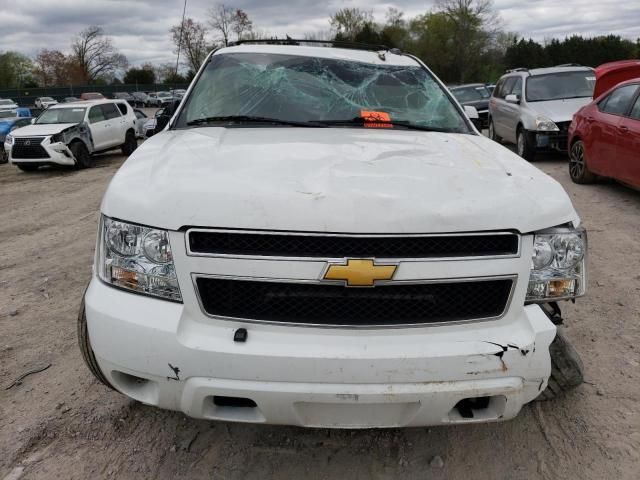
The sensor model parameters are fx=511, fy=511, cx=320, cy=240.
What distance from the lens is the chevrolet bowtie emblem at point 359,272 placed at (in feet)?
6.00

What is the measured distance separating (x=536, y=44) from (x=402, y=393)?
6455 cm

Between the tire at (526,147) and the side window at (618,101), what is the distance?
243cm

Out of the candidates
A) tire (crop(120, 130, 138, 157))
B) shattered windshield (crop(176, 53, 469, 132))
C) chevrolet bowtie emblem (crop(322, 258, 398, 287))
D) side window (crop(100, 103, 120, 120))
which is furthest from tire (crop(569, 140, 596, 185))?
tire (crop(120, 130, 138, 157))

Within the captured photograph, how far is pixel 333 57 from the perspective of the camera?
3.71m

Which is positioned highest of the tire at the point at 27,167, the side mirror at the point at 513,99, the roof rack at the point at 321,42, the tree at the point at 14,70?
the tree at the point at 14,70

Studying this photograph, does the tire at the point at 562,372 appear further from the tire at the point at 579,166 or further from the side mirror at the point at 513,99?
the side mirror at the point at 513,99

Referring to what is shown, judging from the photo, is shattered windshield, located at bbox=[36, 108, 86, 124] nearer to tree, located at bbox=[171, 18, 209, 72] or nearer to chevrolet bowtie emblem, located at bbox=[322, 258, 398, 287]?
tree, located at bbox=[171, 18, 209, 72]

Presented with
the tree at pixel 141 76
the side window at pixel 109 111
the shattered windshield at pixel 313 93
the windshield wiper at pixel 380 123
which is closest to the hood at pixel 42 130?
the side window at pixel 109 111

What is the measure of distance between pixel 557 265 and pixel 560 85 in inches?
391

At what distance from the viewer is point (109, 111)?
15273mm

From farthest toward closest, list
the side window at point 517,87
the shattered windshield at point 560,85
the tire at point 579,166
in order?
the side window at point 517,87, the shattered windshield at point 560,85, the tire at point 579,166

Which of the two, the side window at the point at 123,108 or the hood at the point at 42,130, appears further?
the side window at the point at 123,108

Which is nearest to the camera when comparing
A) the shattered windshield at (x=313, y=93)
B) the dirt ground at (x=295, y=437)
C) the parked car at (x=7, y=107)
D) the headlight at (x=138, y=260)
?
the headlight at (x=138, y=260)

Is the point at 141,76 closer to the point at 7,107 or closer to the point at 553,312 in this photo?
the point at 7,107
